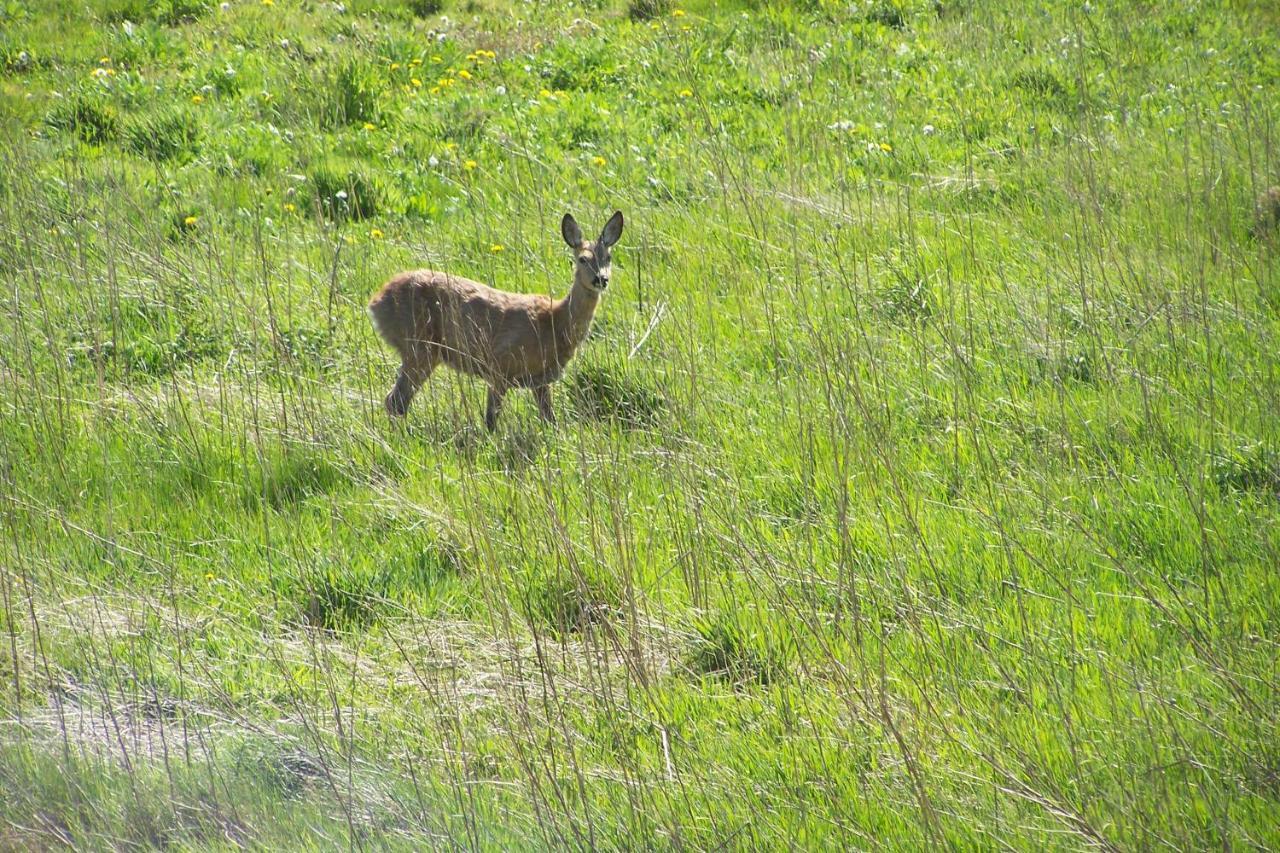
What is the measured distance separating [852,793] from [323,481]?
2916mm

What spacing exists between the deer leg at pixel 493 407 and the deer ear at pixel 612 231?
110 cm

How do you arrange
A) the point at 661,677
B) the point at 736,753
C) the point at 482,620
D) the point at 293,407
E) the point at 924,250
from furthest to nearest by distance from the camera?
the point at 924,250
the point at 293,407
the point at 482,620
the point at 661,677
the point at 736,753

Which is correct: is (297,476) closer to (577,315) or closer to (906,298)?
(577,315)

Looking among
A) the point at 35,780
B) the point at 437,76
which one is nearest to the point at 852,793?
the point at 35,780

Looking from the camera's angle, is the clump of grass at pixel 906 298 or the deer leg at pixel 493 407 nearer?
the deer leg at pixel 493 407

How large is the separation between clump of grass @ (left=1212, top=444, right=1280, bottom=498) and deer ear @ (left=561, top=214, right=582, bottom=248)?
3412 mm

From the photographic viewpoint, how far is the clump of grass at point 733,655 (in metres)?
3.94

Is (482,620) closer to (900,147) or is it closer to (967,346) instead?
(967,346)

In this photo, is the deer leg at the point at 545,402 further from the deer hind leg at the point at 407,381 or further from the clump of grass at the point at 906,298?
the clump of grass at the point at 906,298

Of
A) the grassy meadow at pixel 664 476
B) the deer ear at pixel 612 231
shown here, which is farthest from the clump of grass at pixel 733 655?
the deer ear at pixel 612 231

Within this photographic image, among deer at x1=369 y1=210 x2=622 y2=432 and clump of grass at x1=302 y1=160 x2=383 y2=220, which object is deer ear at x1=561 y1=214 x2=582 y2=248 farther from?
clump of grass at x1=302 y1=160 x2=383 y2=220

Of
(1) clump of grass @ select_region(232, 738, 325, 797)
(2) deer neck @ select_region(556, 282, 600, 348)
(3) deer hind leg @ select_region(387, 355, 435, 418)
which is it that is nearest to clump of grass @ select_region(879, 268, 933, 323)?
(2) deer neck @ select_region(556, 282, 600, 348)

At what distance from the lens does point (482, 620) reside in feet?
14.2

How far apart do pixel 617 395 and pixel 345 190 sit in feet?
10.5
